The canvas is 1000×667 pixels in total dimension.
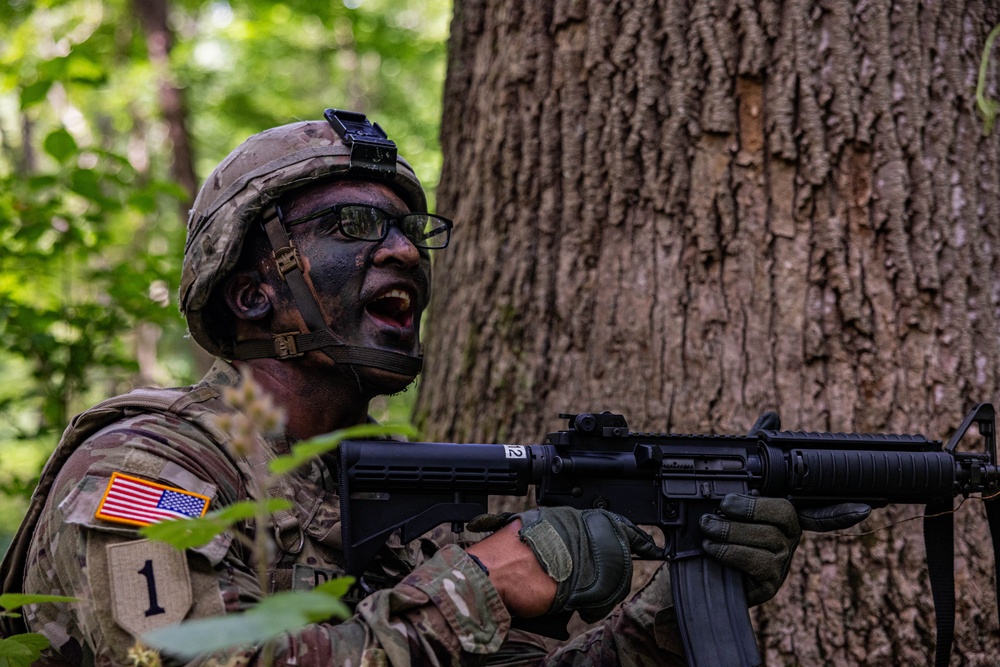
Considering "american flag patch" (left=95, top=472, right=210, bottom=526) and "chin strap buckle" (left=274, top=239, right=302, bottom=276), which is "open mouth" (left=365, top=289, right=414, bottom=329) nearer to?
"chin strap buckle" (left=274, top=239, right=302, bottom=276)

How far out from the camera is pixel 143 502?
2.48 m

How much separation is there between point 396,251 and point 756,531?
1599mm

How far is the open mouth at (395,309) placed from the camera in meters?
3.34

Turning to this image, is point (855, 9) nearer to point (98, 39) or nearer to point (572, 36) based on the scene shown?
point (572, 36)

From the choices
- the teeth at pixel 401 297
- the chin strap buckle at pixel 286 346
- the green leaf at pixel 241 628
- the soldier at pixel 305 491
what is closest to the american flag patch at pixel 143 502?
the soldier at pixel 305 491

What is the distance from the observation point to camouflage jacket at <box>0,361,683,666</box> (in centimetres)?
238

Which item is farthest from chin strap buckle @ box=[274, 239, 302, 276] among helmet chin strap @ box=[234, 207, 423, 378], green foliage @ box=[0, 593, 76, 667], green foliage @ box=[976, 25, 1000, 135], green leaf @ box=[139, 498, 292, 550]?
green foliage @ box=[976, 25, 1000, 135]

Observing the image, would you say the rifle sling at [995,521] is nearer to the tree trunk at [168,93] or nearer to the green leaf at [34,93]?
the green leaf at [34,93]

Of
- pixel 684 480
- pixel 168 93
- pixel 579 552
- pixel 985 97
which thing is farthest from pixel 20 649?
pixel 168 93

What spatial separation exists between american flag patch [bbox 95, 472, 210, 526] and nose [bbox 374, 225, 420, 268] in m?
1.12

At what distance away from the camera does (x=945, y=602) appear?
3.19 m

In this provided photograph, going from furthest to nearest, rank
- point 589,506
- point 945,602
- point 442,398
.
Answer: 1. point 442,398
2. point 945,602
3. point 589,506

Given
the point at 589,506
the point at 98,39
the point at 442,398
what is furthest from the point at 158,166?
the point at 589,506

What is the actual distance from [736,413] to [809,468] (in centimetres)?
64
